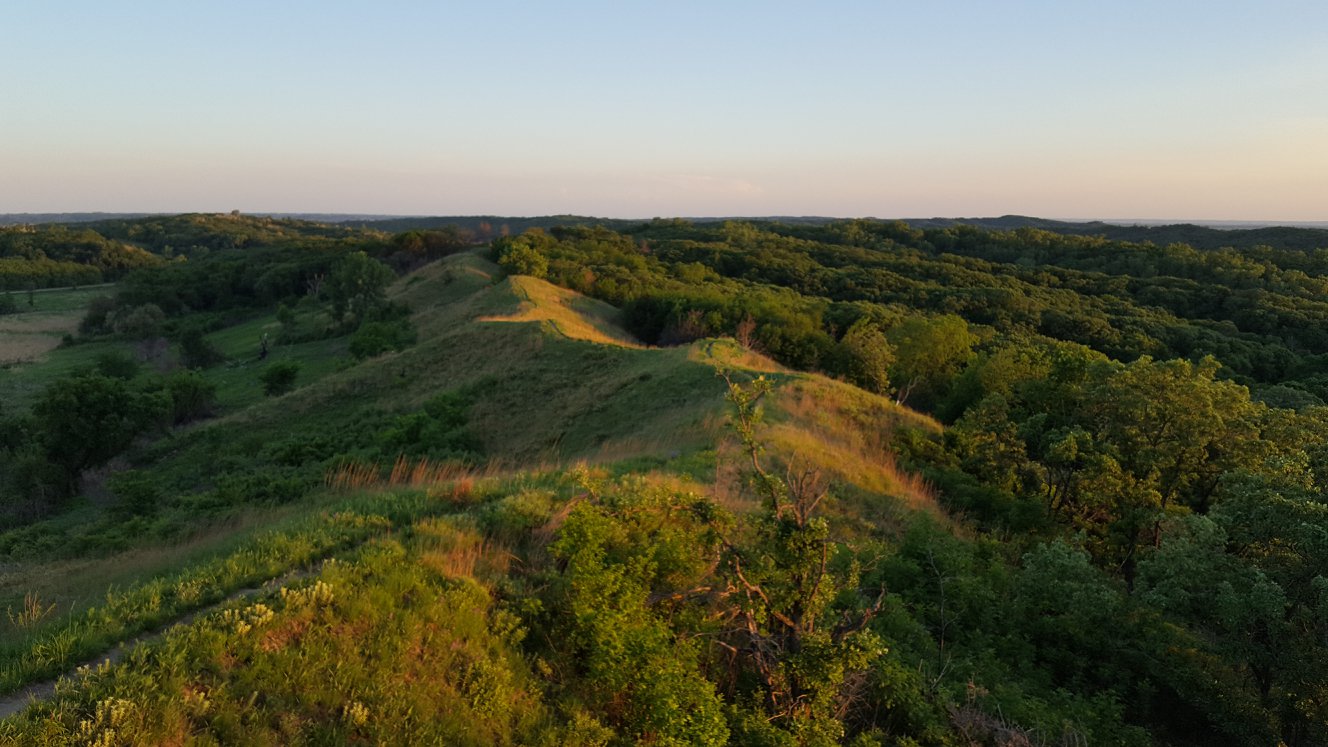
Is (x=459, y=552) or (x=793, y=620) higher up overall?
(x=459, y=552)

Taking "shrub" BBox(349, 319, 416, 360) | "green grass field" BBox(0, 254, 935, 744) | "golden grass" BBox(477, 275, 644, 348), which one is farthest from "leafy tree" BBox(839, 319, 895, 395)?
"shrub" BBox(349, 319, 416, 360)

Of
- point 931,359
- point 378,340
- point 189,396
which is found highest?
point 931,359

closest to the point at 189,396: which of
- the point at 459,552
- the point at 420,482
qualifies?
the point at 420,482

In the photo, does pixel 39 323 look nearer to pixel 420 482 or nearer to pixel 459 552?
pixel 420 482

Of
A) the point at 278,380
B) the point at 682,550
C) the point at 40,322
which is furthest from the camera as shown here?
the point at 40,322

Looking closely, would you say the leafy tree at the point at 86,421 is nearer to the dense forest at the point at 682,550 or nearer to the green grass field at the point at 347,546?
the dense forest at the point at 682,550

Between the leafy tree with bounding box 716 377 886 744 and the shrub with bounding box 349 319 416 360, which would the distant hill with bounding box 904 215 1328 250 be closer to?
the shrub with bounding box 349 319 416 360

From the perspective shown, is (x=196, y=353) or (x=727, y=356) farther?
(x=196, y=353)

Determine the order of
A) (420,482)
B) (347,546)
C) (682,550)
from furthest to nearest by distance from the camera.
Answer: (420,482) → (347,546) → (682,550)
